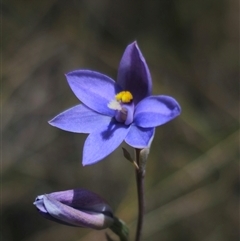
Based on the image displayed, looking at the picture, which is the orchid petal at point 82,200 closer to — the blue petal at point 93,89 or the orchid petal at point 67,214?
the orchid petal at point 67,214

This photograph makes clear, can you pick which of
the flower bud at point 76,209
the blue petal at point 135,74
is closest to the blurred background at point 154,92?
the flower bud at point 76,209

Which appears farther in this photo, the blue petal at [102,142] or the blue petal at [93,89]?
the blue petal at [93,89]

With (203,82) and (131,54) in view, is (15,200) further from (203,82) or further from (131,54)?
(131,54)

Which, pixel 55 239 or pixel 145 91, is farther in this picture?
pixel 55 239

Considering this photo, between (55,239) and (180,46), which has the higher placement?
(180,46)

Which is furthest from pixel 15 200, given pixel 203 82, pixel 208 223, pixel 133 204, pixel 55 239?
pixel 203 82

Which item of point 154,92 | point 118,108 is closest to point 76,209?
point 118,108
